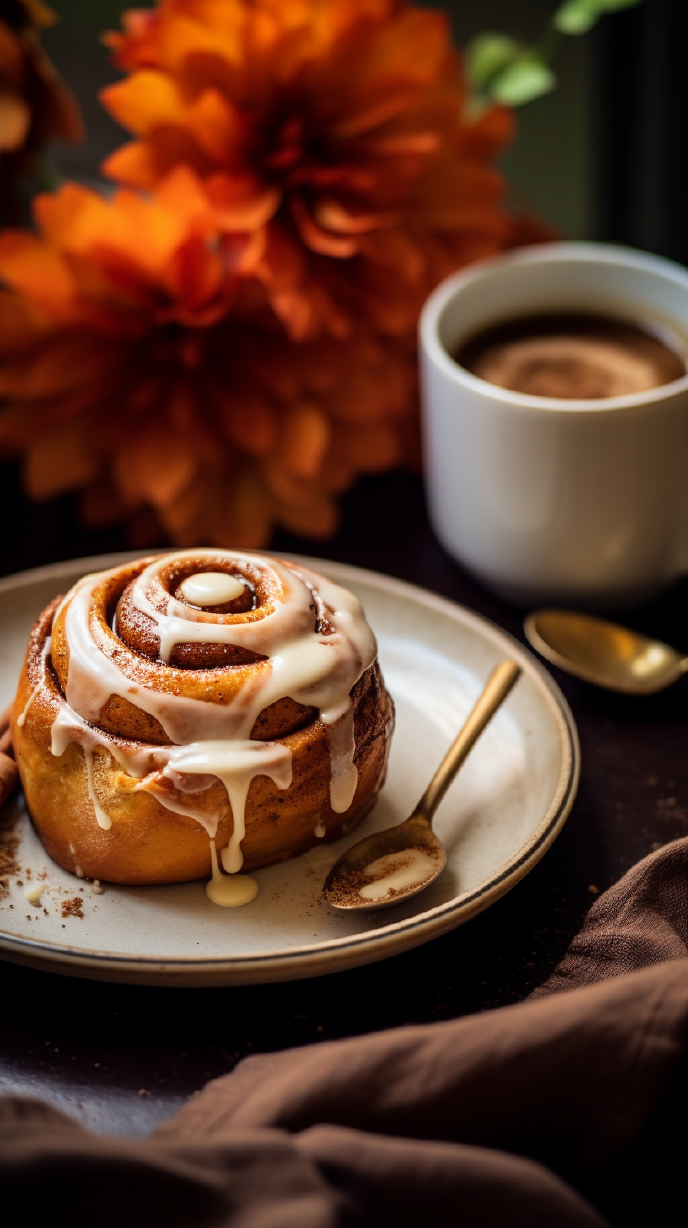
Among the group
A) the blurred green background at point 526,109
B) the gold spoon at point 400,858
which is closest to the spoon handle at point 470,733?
the gold spoon at point 400,858

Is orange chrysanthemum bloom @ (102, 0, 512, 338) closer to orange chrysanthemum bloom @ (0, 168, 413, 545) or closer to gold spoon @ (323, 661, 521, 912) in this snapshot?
orange chrysanthemum bloom @ (0, 168, 413, 545)

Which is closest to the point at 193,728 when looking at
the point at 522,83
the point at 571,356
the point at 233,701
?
the point at 233,701

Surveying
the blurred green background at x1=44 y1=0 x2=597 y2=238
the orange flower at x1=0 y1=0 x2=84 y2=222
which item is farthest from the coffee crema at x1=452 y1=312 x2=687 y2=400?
the blurred green background at x1=44 y1=0 x2=597 y2=238

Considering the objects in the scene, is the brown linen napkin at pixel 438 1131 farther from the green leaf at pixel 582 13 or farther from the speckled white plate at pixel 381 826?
the green leaf at pixel 582 13

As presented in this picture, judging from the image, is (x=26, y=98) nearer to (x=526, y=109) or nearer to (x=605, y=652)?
(x=605, y=652)

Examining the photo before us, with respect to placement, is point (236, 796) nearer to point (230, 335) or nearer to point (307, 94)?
point (230, 335)
